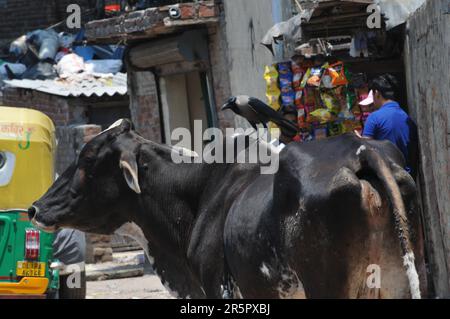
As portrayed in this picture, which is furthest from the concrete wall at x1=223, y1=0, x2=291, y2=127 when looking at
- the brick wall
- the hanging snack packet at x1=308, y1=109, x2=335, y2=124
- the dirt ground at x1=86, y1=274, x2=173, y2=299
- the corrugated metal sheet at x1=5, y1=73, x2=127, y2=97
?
the brick wall

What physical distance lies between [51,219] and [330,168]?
2664 mm

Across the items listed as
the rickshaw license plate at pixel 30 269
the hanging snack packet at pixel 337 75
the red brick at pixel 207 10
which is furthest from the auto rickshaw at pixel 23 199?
the red brick at pixel 207 10

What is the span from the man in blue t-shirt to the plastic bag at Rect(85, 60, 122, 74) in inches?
426

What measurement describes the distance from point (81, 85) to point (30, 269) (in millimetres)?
8826

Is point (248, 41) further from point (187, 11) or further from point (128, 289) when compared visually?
point (128, 289)

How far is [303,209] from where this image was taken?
5.41m

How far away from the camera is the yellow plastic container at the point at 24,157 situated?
390 inches

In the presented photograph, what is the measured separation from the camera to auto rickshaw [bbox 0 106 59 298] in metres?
9.66

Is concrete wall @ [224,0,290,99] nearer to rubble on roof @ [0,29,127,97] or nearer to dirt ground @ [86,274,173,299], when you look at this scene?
dirt ground @ [86,274,173,299]

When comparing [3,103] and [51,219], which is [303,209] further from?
[3,103]

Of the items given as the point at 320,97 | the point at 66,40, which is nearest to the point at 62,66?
the point at 66,40

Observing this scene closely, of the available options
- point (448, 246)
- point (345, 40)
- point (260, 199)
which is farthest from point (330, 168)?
point (345, 40)

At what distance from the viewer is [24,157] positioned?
33.0 ft

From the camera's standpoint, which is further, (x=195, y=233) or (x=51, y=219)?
(x=51, y=219)
